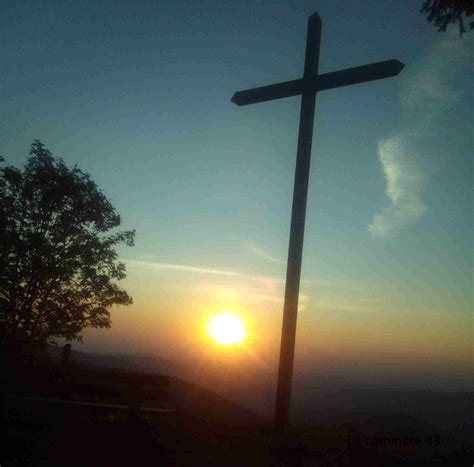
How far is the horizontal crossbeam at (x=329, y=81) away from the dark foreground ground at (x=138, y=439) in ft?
17.7

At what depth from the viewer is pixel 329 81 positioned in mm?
6309

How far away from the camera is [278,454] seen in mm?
5336

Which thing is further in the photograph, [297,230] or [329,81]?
[329,81]

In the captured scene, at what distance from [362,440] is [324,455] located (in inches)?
79.2

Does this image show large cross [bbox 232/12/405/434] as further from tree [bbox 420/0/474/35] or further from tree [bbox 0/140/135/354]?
tree [bbox 0/140/135/354]

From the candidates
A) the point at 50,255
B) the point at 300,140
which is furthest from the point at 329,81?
the point at 50,255

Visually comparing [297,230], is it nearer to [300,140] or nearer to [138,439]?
[300,140]

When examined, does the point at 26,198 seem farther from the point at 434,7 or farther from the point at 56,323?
the point at 434,7

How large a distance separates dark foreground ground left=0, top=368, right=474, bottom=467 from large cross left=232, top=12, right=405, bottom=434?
0.90 m

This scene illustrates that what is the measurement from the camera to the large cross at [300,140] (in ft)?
17.8

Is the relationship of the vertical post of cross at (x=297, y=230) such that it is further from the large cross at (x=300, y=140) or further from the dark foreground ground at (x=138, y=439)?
Result: the dark foreground ground at (x=138, y=439)

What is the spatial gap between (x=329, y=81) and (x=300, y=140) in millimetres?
1112

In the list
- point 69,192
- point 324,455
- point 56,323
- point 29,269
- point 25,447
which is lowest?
point 25,447

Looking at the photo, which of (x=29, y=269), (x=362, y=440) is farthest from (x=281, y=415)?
(x=29, y=269)
